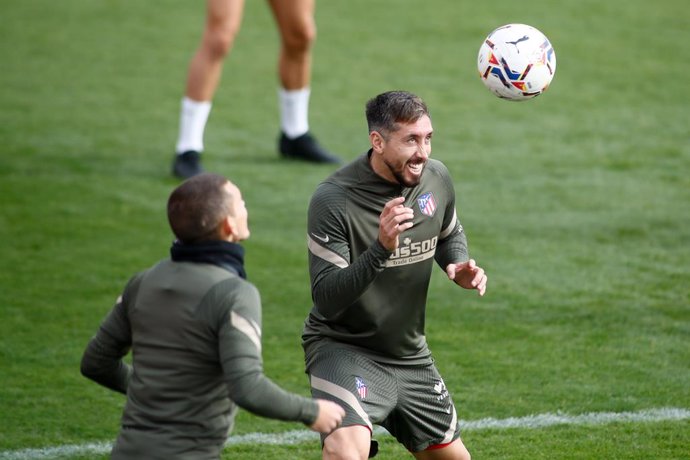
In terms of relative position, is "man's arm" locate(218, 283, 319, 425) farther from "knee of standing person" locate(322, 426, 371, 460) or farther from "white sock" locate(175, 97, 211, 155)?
"white sock" locate(175, 97, 211, 155)

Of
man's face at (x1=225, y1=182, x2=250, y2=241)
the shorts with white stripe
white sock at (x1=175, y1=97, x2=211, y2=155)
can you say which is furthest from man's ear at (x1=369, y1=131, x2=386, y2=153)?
white sock at (x1=175, y1=97, x2=211, y2=155)

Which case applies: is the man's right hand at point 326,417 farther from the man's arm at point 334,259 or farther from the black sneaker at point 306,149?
the black sneaker at point 306,149

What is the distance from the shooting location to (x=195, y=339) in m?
4.00

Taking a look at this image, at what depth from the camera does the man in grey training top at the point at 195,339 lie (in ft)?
13.0

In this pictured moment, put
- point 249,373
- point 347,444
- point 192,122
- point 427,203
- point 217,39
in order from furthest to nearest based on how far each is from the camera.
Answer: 1. point 192,122
2. point 217,39
3. point 427,203
4. point 347,444
5. point 249,373

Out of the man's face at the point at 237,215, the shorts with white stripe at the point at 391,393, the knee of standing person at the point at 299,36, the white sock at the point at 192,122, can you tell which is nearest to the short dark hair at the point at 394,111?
the shorts with white stripe at the point at 391,393

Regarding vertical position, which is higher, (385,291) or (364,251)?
(364,251)

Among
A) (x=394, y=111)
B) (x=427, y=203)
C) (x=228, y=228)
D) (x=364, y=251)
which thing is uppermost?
(x=394, y=111)

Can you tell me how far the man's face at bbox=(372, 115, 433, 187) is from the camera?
4965mm

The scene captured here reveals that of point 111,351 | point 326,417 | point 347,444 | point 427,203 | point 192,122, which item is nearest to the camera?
point 326,417

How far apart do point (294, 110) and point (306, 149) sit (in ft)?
1.28

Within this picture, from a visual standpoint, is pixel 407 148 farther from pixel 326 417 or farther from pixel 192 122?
pixel 192 122

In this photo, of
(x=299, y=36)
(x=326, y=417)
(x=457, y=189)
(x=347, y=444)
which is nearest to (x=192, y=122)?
(x=299, y=36)

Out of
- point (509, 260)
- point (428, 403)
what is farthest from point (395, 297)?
point (509, 260)
